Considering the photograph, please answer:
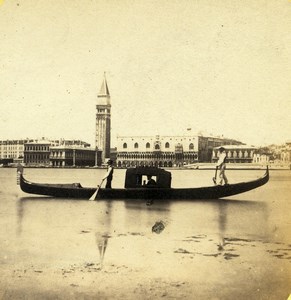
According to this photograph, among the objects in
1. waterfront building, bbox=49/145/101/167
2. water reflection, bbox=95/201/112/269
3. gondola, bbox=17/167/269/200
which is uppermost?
waterfront building, bbox=49/145/101/167

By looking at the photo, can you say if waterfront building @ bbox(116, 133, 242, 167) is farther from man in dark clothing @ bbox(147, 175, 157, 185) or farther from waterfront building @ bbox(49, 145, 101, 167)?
waterfront building @ bbox(49, 145, 101, 167)

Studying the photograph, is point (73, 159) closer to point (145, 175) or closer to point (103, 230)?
point (145, 175)

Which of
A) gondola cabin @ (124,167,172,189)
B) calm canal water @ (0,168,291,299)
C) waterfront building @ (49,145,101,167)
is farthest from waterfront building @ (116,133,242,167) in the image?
waterfront building @ (49,145,101,167)

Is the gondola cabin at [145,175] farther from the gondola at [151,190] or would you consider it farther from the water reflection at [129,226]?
the water reflection at [129,226]

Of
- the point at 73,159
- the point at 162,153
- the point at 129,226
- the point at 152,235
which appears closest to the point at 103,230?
the point at 129,226

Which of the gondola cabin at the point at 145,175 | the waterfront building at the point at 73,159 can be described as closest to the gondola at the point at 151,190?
the gondola cabin at the point at 145,175

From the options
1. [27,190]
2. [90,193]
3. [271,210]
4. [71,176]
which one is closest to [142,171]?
[90,193]

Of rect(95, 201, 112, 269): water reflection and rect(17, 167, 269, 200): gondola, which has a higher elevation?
rect(17, 167, 269, 200): gondola
